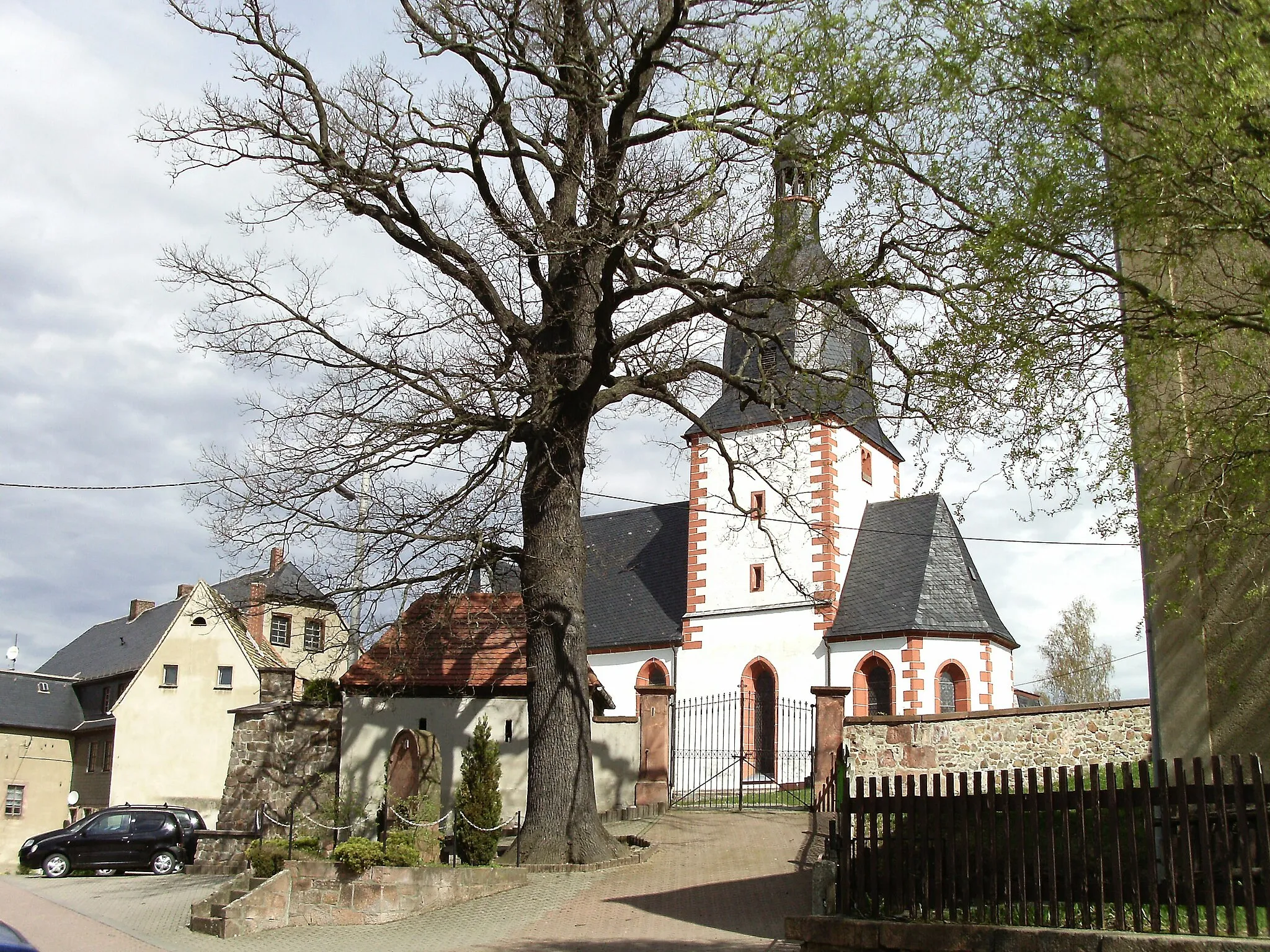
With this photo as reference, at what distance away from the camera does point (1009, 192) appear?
27.0 feet

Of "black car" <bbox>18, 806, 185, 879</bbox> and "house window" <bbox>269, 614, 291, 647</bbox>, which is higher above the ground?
"house window" <bbox>269, 614, 291, 647</bbox>

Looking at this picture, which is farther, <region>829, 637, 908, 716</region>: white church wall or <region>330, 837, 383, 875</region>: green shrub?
<region>829, 637, 908, 716</region>: white church wall

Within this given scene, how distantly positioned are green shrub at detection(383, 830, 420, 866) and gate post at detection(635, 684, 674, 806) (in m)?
7.60

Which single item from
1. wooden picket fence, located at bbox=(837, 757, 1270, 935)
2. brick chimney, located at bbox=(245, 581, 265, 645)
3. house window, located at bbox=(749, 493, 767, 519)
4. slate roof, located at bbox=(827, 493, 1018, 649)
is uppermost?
house window, located at bbox=(749, 493, 767, 519)

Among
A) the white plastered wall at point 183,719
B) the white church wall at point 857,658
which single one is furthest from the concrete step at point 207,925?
the white plastered wall at point 183,719

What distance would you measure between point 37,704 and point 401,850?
114 feet

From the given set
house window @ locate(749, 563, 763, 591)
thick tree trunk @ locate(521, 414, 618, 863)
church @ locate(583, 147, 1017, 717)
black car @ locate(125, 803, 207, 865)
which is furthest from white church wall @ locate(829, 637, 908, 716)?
black car @ locate(125, 803, 207, 865)

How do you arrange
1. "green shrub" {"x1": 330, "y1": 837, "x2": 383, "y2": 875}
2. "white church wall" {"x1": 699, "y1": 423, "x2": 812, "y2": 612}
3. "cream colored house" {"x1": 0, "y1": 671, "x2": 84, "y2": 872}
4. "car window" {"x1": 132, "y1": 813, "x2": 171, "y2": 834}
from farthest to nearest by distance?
"cream colored house" {"x1": 0, "y1": 671, "x2": 84, "y2": 872}, "white church wall" {"x1": 699, "y1": 423, "x2": 812, "y2": 612}, "car window" {"x1": 132, "y1": 813, "x2": 171, "y2": 834}, "green shrub" {"x1": 330, "y1": 837, "x2": 383, "y2": 875}

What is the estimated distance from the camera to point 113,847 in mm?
24656

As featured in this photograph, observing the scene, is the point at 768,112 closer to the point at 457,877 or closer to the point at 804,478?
the point at 457,877

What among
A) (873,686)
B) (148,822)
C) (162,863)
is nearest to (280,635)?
(148,822)

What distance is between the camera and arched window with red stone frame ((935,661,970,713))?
2922cm

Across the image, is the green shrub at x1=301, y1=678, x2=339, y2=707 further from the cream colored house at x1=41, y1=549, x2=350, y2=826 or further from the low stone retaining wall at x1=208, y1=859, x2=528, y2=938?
the cream colored house at x1=41, y1=549, x2=350, y2=826

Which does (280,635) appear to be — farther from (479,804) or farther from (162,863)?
(479,804)
